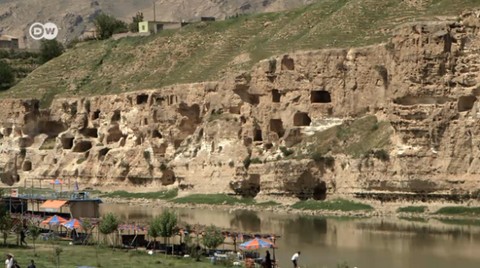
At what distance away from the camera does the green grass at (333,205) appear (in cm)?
7144

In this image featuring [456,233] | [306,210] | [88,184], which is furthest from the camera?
[88,184]

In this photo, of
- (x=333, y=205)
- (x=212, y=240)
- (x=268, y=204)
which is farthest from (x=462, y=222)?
(x=212, y=240)

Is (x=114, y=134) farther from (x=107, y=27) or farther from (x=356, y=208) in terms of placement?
(x=107, y=27)

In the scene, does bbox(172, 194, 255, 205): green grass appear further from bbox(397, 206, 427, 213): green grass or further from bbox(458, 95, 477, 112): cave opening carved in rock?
bbox(458, 95, 477, 112): cave opening carved in rock

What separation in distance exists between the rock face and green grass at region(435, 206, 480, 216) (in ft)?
3.57

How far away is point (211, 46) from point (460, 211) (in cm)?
4312

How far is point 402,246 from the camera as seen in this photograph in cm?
5588

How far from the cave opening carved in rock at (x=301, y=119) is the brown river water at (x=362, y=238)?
36.2 feet

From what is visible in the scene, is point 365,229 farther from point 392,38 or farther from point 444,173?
point 392,38

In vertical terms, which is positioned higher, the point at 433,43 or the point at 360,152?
the point at 433,43

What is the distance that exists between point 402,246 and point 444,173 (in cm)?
1329

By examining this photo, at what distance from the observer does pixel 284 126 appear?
84.4 metres

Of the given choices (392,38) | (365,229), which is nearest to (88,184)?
(392,38)

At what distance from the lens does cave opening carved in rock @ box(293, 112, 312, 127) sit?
275ft
